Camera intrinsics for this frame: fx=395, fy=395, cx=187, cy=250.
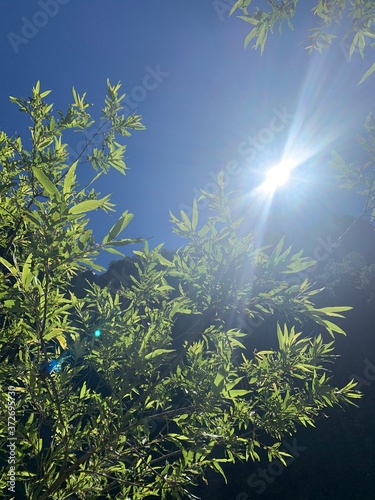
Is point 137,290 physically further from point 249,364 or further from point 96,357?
point 249,364

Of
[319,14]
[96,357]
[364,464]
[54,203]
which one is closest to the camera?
[54,203]

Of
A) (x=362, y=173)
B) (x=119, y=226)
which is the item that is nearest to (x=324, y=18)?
(x=362, y=173)

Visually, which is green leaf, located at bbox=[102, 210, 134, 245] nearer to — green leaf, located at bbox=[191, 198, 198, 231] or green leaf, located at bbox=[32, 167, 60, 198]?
green leaf, located at bbox=[32, 167, 60, 198]

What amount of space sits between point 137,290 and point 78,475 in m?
1.05

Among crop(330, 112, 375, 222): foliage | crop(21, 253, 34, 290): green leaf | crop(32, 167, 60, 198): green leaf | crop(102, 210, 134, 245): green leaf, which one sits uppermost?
crop(21, 253, 34, 290): green leaf

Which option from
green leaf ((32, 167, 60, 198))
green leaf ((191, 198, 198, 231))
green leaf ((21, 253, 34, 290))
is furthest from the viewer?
green leaf ((191, 198, 198, 231))

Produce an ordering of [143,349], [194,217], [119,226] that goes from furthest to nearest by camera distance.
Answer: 1. [143,349]
2. [194,217]
3. [119,226]

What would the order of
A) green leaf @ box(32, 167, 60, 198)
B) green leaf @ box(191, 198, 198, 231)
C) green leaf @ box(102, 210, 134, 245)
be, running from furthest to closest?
green leaf @ box(191, 198, 198, 231) → green leaf @ box(102, 210, 134, 245) → green leaf @ box(32, 167, 60, 198)

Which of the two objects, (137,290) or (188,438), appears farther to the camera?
(137,290)

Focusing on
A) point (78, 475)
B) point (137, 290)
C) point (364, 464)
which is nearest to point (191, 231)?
point (137, 290)

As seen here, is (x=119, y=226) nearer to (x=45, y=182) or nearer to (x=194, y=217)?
(x=45, y=182)

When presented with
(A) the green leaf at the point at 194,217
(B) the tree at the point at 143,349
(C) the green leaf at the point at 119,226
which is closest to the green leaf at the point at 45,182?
(B) the tree at the point at 143,349

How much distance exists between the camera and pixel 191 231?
5.59 ft

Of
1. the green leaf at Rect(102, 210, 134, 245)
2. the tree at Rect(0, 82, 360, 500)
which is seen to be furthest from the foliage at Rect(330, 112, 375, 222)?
the green leaf at Rect(102, 210, 134, 245)
